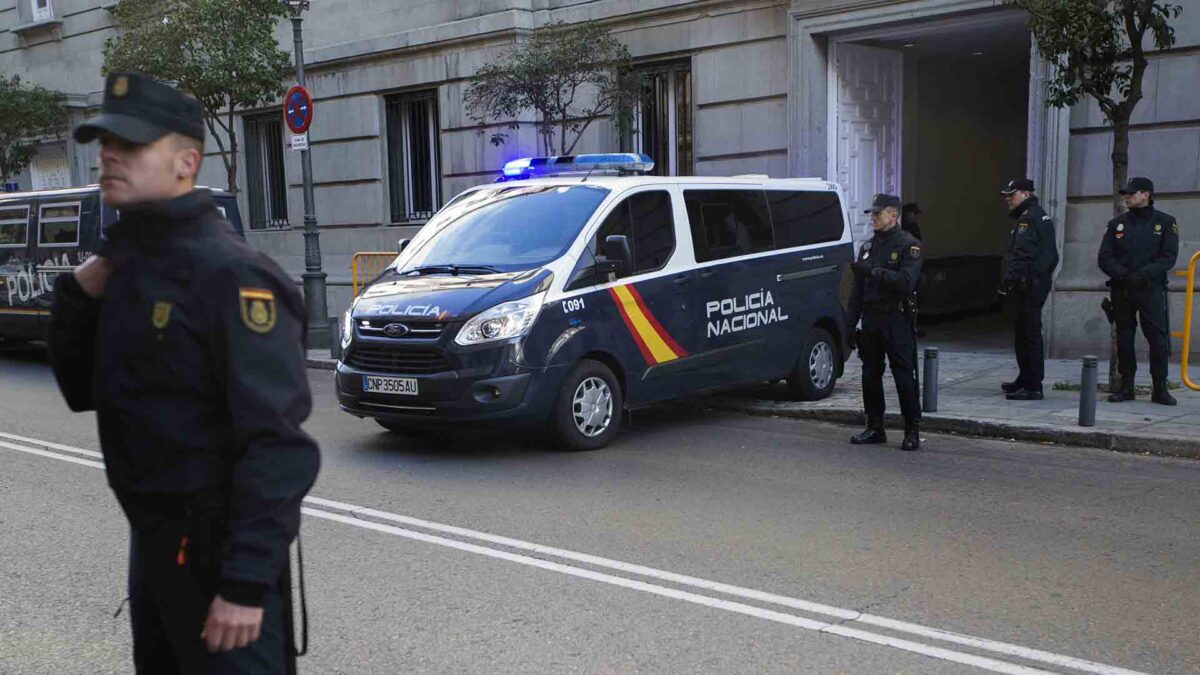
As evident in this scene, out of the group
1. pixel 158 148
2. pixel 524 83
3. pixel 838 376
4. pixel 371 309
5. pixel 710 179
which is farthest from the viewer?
pixel 524 83

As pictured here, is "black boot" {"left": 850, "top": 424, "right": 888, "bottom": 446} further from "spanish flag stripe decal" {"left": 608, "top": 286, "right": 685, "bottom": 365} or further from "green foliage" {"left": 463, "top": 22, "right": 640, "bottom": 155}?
"green foliage" {"left": 463, "top": 22, "right": 640, "bottom": 155}

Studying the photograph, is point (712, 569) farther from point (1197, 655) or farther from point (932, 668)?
point (1197, 655)

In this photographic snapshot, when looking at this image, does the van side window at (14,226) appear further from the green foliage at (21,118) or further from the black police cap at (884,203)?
the black police cap at (884,203)

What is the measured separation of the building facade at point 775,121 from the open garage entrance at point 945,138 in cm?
4

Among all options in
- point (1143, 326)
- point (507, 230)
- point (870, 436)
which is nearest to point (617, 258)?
point (507, 230)

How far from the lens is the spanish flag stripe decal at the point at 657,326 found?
8508 mm

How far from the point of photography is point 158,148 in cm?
239

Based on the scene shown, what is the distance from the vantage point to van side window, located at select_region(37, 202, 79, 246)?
14219 millimetres

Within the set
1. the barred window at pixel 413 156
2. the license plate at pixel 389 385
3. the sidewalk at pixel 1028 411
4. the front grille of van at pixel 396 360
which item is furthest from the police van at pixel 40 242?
the sidewalk at pixel 1028 411

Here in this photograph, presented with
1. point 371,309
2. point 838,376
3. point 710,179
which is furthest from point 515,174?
point 838,376

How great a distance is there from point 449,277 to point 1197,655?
5432 millimetres

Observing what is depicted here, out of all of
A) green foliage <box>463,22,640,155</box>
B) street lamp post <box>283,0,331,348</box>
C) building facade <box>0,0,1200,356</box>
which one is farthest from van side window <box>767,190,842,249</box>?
street lamp post <box>283,0,331,348</box>

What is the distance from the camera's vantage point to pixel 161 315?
7.68ft

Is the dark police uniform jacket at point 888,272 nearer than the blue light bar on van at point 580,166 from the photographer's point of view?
Yes
